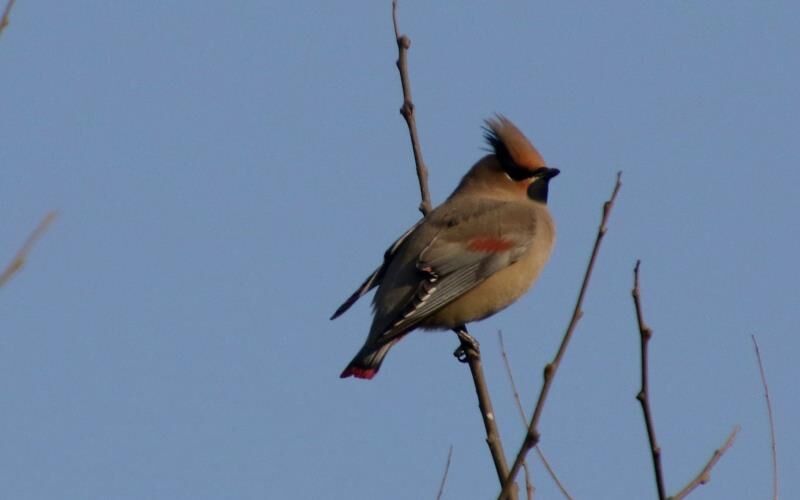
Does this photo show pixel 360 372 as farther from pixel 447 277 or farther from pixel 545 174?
pixel 545 174

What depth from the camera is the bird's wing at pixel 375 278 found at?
22.1 ft

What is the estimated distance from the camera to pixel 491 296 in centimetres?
693

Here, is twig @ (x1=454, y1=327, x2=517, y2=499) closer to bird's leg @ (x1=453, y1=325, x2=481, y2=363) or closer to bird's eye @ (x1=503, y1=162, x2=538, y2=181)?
bird's leg @ (x1=453, y1=325, x2=481, y2=363)

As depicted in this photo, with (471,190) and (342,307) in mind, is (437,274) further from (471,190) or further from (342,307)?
(471,190)

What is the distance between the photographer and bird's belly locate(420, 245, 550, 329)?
6.77 meters

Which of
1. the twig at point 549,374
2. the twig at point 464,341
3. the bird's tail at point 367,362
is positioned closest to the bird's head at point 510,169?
the twig at point 464,341

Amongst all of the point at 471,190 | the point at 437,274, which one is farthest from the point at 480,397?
the point at 471,190

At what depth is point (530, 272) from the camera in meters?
7.15

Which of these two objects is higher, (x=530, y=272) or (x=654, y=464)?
(x=530, y=272)

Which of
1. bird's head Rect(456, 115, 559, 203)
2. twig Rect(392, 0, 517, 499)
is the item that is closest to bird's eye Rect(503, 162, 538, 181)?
bird's head Rect(456, 115, 559, 203)

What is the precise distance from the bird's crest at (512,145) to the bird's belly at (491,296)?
673mm

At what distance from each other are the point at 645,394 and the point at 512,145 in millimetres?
4522

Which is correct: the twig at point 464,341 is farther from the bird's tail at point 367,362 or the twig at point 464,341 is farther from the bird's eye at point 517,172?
the bird's eye at point 517,172

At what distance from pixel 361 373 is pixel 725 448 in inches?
110
